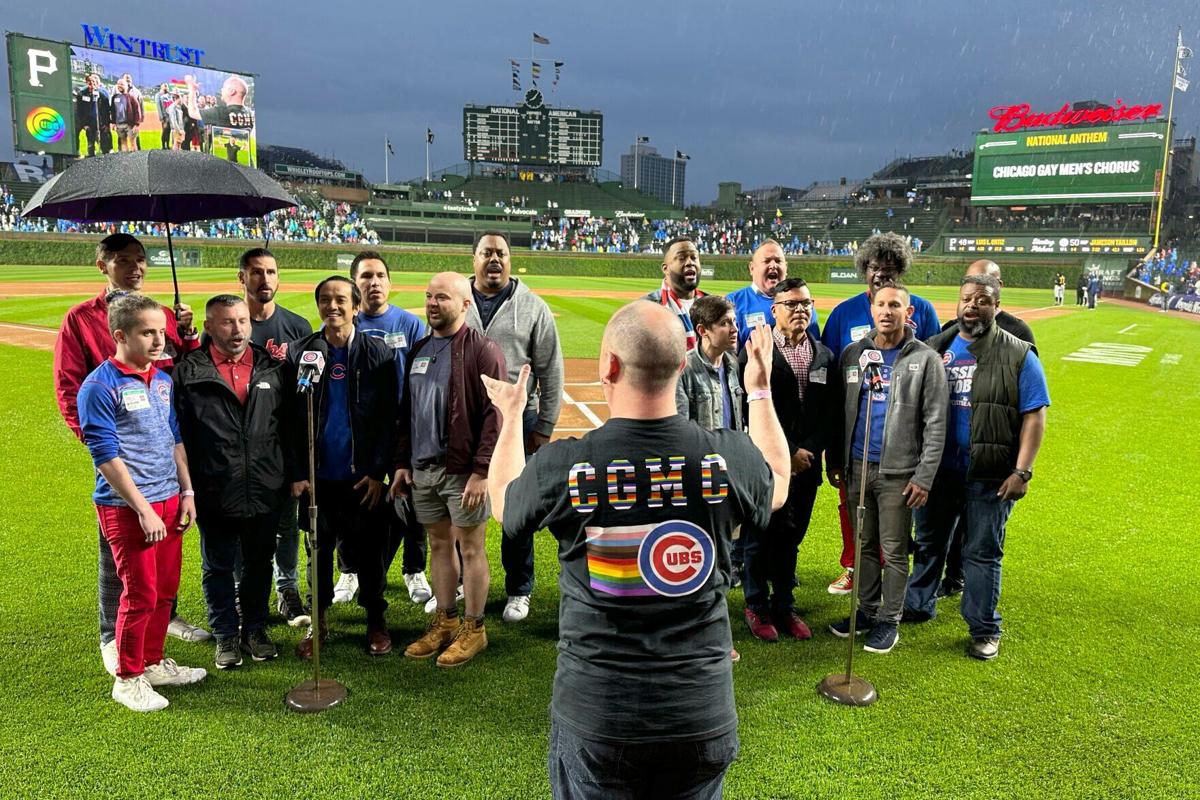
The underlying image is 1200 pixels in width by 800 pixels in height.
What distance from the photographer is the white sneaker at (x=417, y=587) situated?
5508 millimetres

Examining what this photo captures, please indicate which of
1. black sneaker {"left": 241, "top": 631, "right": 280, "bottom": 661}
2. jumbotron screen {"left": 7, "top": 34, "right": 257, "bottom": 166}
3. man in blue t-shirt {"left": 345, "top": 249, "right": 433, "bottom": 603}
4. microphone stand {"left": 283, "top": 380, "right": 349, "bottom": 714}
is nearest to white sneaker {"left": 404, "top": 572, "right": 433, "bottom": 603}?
man in blue t-shirt {"left": 345, "top": 249, "right": 433, "bottom": 603}

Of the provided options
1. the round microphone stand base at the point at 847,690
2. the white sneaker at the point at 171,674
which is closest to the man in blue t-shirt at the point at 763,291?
the round microphone stand base at the point at 847,690

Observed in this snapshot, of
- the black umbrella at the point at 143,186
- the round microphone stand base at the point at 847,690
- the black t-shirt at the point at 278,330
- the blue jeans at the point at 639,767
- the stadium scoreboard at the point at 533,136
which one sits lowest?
the round microphone stand base at the point at 847,690

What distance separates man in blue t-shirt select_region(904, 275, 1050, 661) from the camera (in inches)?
183

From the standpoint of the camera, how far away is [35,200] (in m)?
4.66

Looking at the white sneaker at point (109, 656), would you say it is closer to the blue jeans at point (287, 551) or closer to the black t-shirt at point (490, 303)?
the blue jeans at point (287, 551)

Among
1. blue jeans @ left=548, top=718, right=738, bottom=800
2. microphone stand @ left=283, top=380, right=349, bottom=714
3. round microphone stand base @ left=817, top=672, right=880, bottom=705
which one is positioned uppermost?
blue jeans @ left=548, top=718, right=738, bottom=800

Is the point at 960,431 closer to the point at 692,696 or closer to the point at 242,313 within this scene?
the point at 692,696

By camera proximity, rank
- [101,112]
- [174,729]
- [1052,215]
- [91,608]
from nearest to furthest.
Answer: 1. [174,729]
2. [91,608]
3. [101,112]
4. [1052,215]

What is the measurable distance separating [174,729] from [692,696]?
3030 mm

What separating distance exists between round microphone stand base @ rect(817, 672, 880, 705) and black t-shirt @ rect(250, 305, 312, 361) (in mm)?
3863

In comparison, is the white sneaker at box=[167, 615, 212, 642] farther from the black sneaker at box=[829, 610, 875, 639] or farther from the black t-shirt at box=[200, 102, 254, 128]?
the black t-shirt at box=[200, 102, 254, 128]

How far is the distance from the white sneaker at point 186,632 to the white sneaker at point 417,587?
1312 mm

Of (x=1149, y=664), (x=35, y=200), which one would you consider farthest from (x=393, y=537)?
(x=1149, y=664)
